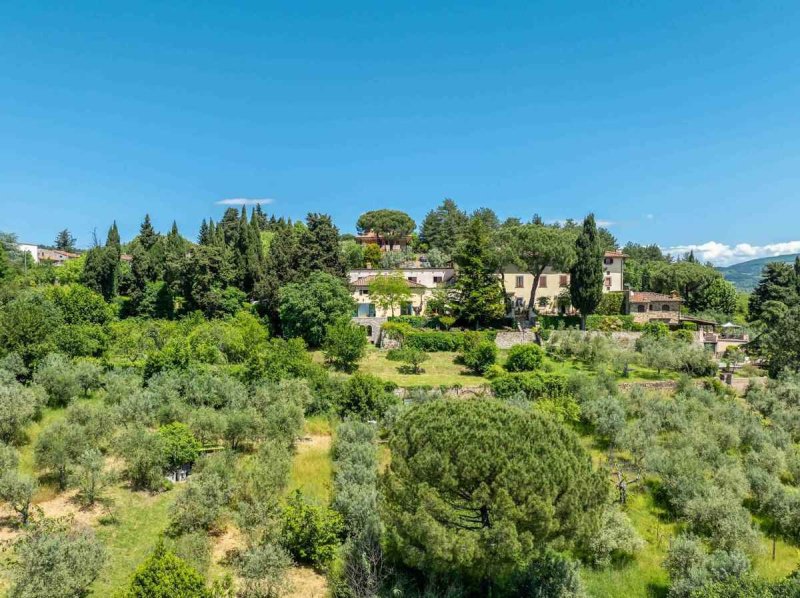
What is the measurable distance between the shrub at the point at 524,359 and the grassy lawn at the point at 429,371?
2557 millimetres

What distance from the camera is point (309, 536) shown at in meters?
15.0

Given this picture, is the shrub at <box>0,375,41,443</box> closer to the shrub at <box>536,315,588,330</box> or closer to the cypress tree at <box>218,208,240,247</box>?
the shrub at <box>536,315,588,330</box>

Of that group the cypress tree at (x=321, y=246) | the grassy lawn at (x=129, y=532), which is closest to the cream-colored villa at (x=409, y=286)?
the cypress tree at (x=321, y=246)

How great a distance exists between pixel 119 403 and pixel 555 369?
91.7 feet

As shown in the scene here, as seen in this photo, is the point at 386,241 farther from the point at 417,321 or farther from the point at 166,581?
the point at 166,581

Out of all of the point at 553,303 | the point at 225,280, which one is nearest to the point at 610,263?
the point at 553,303

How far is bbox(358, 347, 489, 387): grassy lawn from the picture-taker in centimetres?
3477

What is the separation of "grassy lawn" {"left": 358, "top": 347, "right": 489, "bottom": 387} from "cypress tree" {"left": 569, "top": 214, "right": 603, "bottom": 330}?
13.9m

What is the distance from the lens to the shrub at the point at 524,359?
36.6 meters

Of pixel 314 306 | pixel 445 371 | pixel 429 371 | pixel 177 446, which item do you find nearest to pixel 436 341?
pixel 445 371

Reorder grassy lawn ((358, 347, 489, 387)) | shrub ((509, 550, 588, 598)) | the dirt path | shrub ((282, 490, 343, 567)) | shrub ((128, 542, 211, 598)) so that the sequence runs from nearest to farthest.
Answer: shrub ((128, 542, 211, 598)) < shrub ((509, 550, 588, 598)) < the dirt path < shrub ((282, 490, 343, 567)) < grassy lawn ((358, 347, 489, 387))

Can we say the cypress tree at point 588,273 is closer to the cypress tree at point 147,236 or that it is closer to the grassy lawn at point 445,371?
the grassy lawn at point 445,371

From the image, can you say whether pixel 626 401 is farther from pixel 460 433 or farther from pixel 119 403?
pixel 119 403

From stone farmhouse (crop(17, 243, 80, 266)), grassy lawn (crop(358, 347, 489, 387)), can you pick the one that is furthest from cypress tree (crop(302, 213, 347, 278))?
stone farmhouse (crop(17, 243, 80, 266))
